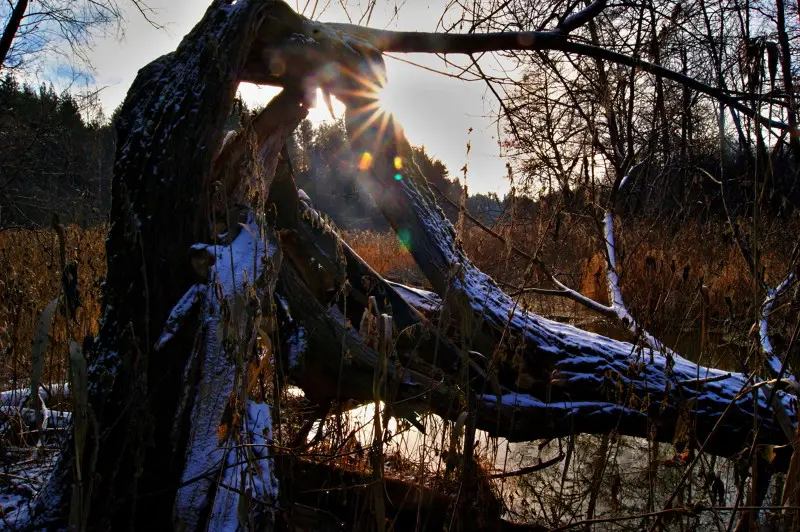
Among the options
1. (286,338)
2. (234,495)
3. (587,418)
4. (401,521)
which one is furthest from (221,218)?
(587,418)

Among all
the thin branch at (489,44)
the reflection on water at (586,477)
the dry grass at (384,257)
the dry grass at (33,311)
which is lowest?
the reflection on water at (586,477)

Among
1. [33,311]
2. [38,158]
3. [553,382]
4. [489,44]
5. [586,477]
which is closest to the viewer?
[553,382]

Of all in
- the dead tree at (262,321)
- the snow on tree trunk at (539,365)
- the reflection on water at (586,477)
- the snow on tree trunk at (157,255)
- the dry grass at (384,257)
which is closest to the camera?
the dead tree at (262,321)

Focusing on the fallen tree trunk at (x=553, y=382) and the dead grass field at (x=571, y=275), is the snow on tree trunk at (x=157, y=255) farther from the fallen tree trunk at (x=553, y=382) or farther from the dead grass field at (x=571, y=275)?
the fallen tree trunk at (x=553, y=382)

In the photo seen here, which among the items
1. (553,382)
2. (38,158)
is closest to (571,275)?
(553,382)

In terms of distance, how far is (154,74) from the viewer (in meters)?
1.87

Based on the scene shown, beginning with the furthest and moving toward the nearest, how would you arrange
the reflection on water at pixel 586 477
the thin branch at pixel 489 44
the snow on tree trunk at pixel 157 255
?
the thin branch at pixel 489 44 < the reflection on water at pixel 586 477 < the snow on tree trunk at pixel 157 255

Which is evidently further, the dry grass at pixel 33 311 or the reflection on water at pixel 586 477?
the dry grass at pixel 33 311

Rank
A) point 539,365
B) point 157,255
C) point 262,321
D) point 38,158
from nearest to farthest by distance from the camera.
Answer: point 262,321 → point 157,255 → point 539,365 → point 38,158

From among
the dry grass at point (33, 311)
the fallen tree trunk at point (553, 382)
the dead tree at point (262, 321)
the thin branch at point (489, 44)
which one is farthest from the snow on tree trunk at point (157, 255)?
the dry grass at point (33, 311)

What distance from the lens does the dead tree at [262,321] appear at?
1236mm

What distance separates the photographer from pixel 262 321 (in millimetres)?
1380

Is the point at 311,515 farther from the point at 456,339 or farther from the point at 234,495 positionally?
the point at 456,339

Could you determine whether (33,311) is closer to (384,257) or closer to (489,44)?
(489,44)
